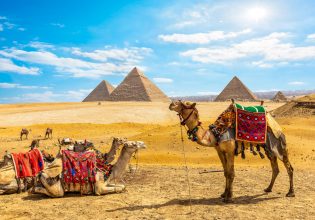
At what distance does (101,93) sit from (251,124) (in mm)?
120439

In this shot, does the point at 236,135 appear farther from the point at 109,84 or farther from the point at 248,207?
the point at 109,84

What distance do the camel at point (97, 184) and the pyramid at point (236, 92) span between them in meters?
107

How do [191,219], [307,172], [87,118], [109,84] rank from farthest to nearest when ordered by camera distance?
[109,84] < [87,118] < [307,172] < [191,219]

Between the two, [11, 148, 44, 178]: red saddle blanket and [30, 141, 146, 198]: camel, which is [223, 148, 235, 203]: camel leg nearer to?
[30, 141, 146, 198]: camel

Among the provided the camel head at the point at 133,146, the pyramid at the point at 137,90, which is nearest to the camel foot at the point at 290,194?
the camel head at the point at 133,146

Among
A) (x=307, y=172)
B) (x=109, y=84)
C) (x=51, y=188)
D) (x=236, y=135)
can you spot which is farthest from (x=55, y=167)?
(x=109, y=84)

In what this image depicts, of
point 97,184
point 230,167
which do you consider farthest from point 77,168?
point 230,167

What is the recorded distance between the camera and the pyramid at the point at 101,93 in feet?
408

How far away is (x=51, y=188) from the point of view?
29.4 feet

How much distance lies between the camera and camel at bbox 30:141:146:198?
29.5 ft

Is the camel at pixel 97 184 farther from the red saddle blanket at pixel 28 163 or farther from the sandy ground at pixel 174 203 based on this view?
the red saddle blanket at pixel 28 163

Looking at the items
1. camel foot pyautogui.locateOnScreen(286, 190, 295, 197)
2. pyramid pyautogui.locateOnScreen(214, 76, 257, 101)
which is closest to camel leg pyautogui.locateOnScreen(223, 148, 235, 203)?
camel foot pyautogui.locateOnScreen(286, 190, 295, 197)

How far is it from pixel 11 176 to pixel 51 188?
1511 mm

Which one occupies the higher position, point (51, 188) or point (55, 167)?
point (55, 167)
